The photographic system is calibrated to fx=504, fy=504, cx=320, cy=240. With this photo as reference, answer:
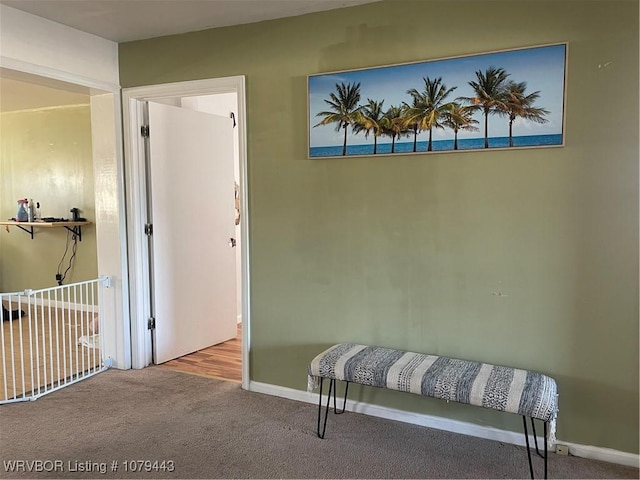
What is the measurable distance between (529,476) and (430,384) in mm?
586

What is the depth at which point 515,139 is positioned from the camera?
2.41 metres

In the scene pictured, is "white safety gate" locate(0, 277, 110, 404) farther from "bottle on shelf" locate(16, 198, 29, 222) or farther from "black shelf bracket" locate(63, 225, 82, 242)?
"bottle on shelf" locate(16, 198, 29, 222)

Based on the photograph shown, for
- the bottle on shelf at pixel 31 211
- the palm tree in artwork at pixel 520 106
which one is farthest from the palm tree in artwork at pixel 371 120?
the bottle on shelf at pixel 31 211

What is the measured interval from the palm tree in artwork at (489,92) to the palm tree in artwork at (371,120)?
469 mm

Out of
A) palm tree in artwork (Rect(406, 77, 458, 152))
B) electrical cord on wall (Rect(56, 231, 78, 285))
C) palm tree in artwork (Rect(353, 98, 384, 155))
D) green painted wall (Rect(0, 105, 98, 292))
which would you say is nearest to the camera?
palm tree in artwork (Rect(406, 77, 458, 152))

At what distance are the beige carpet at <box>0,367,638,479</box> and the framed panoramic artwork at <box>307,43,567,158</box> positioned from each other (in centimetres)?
149

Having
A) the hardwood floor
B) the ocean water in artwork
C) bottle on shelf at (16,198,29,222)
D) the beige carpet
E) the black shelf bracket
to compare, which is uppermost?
the ocean water in artwork

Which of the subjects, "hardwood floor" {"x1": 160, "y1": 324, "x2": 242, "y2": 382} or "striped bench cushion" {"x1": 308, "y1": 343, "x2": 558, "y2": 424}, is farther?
"hardwood floor" {"x1": 160, "y1": 324, "x2": 242, "y2": 382}

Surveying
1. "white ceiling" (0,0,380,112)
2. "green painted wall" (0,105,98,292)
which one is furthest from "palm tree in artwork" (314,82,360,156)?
"green painted wall" (0,105,98,292)

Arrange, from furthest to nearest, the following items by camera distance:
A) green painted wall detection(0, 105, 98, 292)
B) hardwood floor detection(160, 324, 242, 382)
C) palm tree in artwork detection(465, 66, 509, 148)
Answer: green painted wall detection(0, 105, 98, 292) → hardwood floor detection(160, 324, 242, 382) → palm tree in artwork detection(465, 66, 509, 148)

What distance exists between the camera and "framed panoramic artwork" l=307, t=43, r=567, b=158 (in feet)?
7.70

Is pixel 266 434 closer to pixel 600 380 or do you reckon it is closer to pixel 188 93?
pixel 600 380

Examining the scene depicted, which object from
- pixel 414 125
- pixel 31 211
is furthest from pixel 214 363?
pixel 31 211

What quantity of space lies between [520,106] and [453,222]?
2.09 feet
